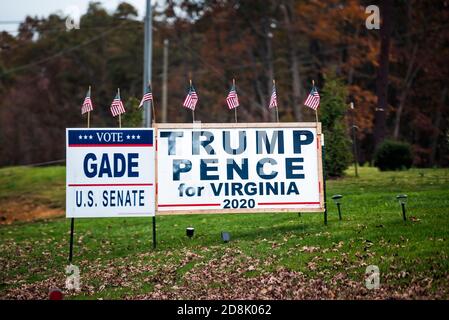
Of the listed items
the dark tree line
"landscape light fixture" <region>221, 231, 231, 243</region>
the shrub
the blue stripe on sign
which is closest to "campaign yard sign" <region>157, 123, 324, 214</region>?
the blue stripe on sign

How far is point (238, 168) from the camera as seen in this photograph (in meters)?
16.0

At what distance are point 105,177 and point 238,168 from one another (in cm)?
298

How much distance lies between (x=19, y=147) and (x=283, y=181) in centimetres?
4941

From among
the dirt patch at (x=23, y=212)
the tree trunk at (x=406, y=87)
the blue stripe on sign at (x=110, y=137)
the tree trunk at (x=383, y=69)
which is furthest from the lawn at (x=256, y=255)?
the tree trunk at (x=406, y=87)

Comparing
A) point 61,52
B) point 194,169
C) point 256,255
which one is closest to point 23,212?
point 194,169

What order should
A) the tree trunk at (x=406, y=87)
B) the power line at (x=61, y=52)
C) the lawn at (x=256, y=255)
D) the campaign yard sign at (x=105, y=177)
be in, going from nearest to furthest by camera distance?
the lawn at (x=256, y=255), the campaign yard sign at (x=105, y=177), the tree trunk at (x=406, y=87), the power line at (x=61, y=52)

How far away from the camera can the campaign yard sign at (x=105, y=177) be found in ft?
51.6

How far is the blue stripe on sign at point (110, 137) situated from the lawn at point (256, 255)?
2.59 meters

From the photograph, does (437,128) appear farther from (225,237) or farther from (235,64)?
(225,237)

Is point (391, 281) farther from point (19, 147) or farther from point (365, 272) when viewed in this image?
point (19, 147)

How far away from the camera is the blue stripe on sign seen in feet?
51.8

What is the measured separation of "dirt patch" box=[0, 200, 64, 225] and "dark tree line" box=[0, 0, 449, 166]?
63.6ft

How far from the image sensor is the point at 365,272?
12.2 metres

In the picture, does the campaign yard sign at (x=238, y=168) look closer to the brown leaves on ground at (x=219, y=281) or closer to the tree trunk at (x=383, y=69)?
the brown leaves on ground at (x=219, y=281)
